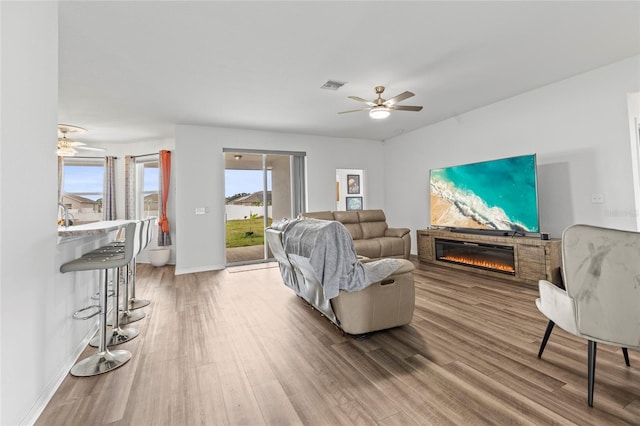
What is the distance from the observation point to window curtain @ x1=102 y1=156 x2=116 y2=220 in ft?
20.6

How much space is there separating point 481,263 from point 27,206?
5278 mm

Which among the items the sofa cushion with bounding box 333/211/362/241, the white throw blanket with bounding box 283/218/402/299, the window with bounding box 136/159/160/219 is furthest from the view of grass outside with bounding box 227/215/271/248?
the white throw blanket with bounding box 283/218/402/299

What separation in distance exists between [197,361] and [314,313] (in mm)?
1265

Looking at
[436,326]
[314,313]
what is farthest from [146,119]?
[436,326]

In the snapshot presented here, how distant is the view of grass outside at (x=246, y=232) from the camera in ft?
19.9

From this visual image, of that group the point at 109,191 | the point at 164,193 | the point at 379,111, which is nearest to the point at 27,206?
the point at 379,111

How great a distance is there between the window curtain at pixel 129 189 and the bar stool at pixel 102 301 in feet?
15.9

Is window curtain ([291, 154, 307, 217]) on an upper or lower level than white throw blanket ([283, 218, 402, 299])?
upper

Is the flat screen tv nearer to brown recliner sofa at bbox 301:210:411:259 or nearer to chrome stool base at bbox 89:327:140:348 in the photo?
brown recliner sofa at bbox 301:210:411:259

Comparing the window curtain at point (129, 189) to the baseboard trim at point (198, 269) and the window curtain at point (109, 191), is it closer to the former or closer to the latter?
the window curtain at point (109, 191)

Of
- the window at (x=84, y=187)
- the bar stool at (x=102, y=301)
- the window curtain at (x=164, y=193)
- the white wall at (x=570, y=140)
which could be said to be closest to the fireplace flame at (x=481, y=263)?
the white wall at (x=570, y=140)

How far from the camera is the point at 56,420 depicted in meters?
1.57

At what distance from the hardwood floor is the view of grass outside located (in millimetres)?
2994

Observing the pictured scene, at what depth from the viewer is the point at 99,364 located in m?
2.10
